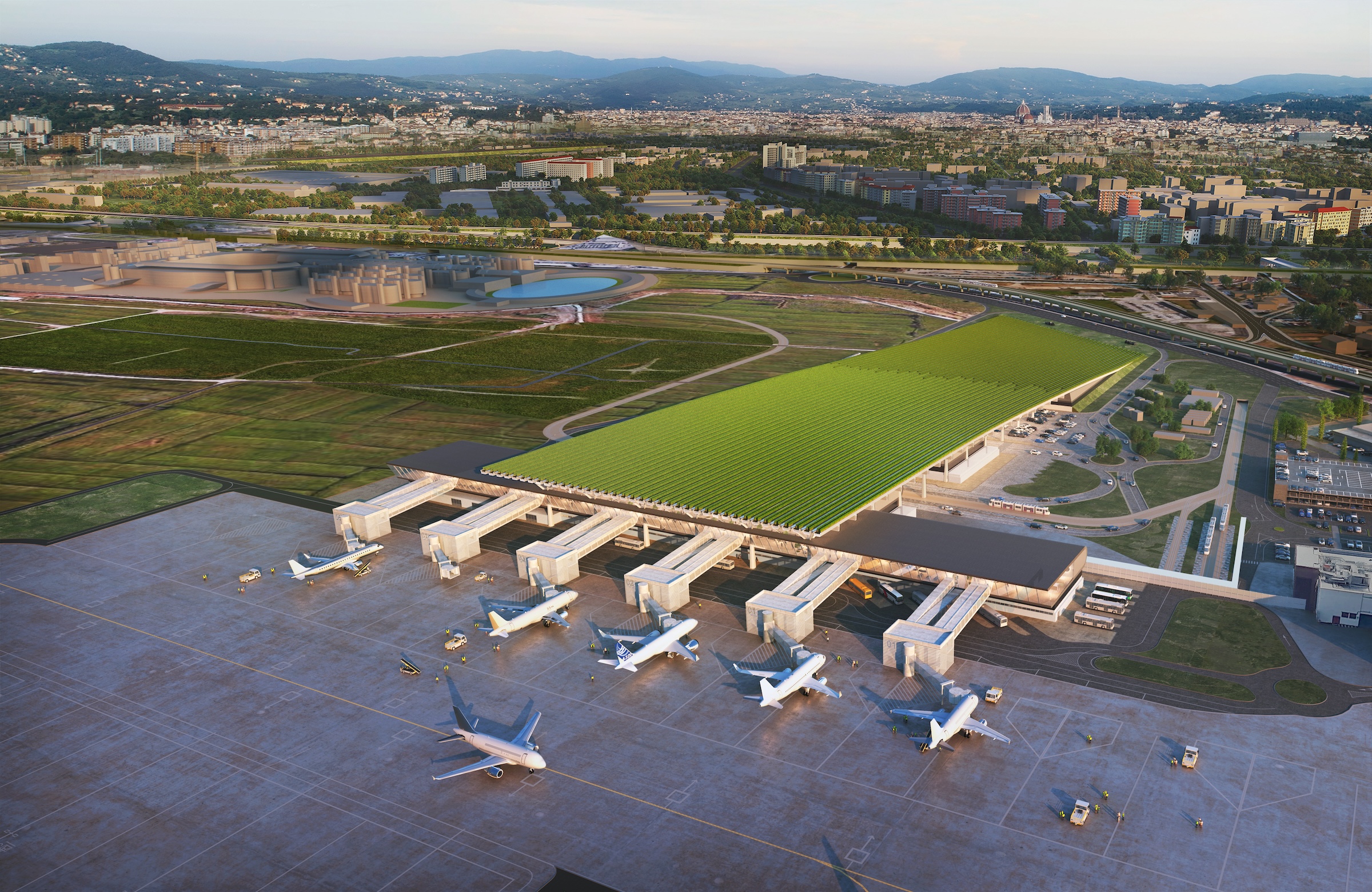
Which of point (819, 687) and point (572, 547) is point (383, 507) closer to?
point (572, 547)

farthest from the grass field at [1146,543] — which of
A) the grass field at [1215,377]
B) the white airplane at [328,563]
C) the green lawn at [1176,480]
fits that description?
the white airplane at [328,563]

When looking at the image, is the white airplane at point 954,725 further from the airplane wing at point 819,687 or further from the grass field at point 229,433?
the grass field at point 229,433

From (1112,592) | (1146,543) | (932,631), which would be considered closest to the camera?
(932,631)

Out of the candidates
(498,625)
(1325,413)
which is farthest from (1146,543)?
(498,625)

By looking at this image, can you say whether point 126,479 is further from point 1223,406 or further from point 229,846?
point 1223,406

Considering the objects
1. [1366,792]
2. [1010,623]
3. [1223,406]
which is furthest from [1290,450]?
[1366,792]
